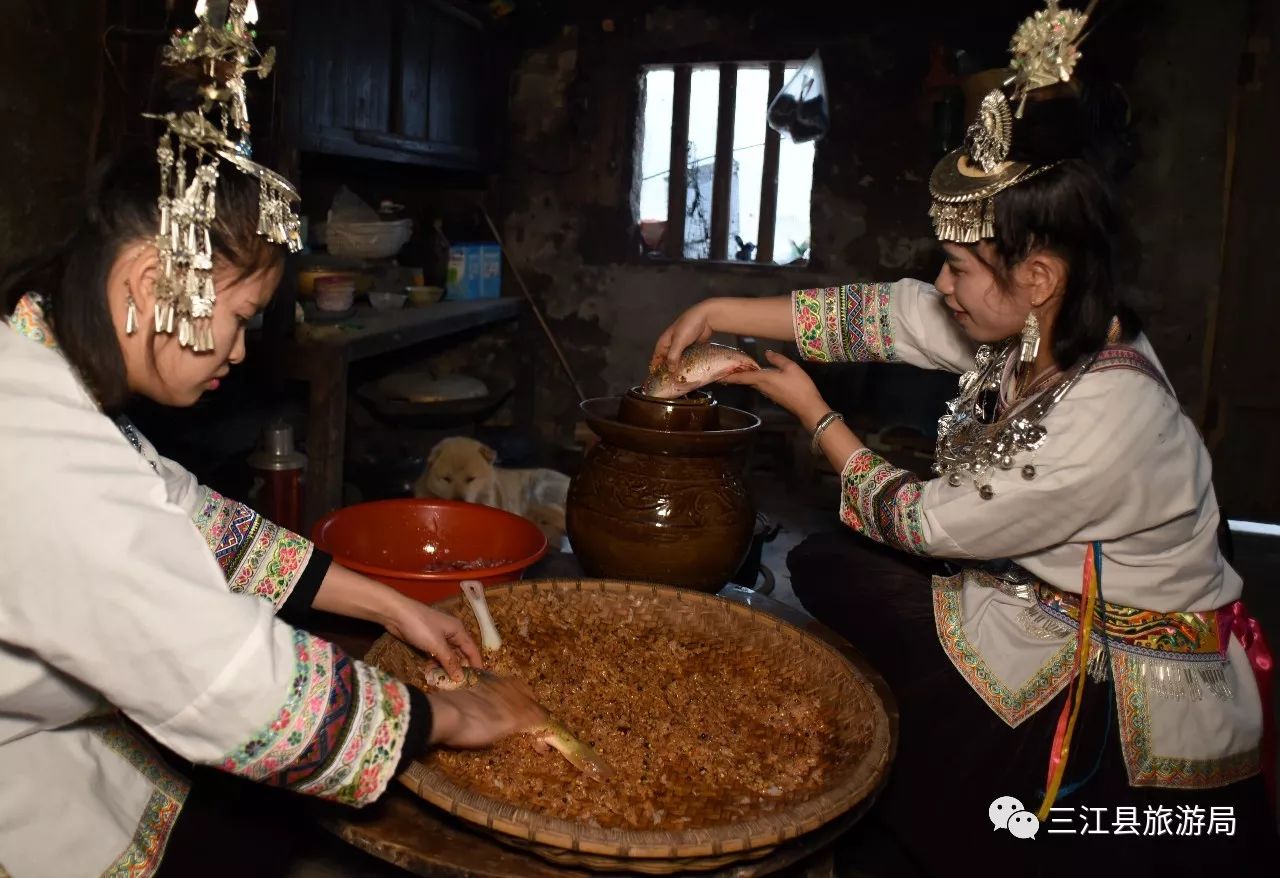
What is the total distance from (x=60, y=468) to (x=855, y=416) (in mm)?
4616

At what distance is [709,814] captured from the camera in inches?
50.2

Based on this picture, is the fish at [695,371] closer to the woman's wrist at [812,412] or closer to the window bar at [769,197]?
the woman's wrist at [812,412]

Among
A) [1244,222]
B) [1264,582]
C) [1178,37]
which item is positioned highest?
[1178,37]

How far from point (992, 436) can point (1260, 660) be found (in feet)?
2.09

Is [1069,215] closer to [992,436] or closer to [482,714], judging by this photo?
[992,436]

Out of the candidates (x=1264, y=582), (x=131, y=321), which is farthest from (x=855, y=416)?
A: (x=131, y=321)

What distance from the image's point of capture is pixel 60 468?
100cm

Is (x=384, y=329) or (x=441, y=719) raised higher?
(x=384, y=329)

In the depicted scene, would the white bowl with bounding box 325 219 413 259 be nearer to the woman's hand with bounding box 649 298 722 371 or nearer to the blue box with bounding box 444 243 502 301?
the blue box with bounding box 444 243 502 301

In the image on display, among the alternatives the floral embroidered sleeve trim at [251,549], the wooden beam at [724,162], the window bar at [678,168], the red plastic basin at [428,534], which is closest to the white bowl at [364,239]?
the window bar at [678,168]

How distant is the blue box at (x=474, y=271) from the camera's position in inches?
205

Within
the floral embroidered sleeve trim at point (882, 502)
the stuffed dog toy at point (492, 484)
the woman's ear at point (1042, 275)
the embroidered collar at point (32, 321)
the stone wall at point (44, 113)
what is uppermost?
the stone wall at point (44, 113)

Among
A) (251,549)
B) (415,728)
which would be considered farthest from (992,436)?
(251,549)

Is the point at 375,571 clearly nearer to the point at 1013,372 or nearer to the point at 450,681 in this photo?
the point at 450,681
